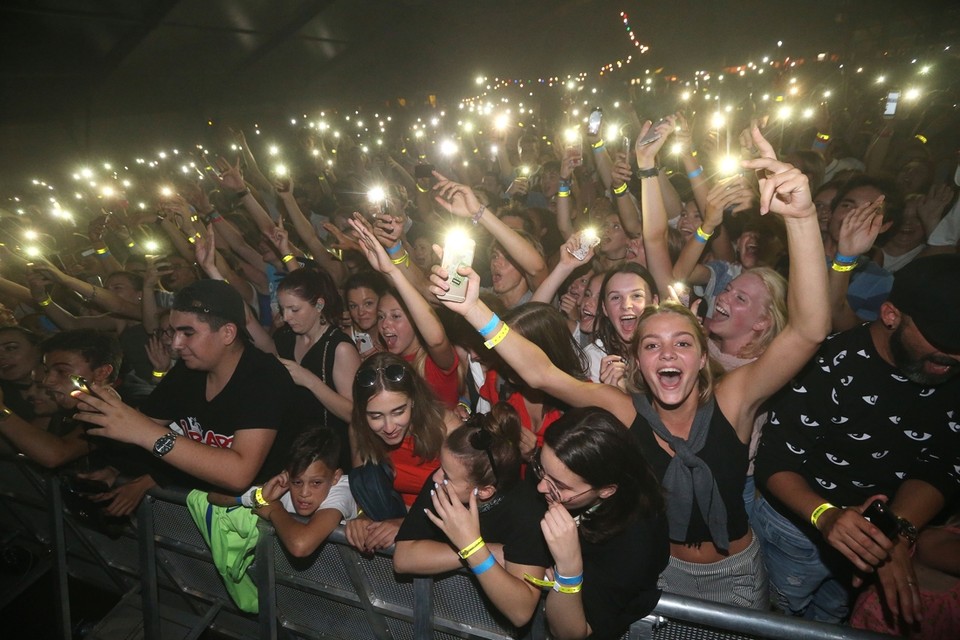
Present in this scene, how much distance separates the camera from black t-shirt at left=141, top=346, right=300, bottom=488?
2545 mm

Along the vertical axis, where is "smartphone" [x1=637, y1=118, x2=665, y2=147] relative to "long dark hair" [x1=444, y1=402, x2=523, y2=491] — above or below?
above

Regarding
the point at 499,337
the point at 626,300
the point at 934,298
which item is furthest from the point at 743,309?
the point at 499,337

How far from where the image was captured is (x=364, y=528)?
7.30 feet

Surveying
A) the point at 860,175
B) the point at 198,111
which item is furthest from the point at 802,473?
the point at 198,111

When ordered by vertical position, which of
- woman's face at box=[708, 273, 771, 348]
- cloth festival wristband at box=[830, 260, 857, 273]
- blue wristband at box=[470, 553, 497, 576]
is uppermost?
cloth festival wristband at box=[830, 260, 857, 273]

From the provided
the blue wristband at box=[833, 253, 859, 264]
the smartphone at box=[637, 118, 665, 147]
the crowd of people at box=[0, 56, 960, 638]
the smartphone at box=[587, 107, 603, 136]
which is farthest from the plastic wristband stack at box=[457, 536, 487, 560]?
the smartphone at box=[587, 107, 603, 136]

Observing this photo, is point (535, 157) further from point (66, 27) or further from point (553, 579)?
point (66, 27)

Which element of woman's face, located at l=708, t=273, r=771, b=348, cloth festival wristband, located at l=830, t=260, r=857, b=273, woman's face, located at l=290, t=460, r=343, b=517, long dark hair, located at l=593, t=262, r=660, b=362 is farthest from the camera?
long dark hair, located at l=593, t=262, r=660, b=362

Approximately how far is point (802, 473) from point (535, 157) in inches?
325

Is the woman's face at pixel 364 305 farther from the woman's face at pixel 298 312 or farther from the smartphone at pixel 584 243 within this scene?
the smartphone at pixel 584 243

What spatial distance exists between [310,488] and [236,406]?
0.66 m

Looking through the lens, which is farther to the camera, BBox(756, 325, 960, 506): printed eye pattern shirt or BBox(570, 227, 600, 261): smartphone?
BBox(570, 227, 600, 261): smartphone

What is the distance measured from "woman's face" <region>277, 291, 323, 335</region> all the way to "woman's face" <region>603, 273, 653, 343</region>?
2.34 meters

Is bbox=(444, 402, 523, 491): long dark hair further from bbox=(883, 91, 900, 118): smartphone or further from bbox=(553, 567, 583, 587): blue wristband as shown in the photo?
bbox=(883, 91, 900, 118): smartphone
